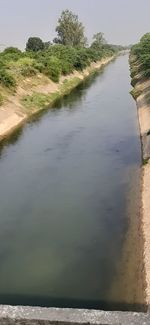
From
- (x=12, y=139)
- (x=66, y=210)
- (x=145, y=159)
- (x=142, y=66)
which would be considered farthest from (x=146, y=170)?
(x=142, y=66)

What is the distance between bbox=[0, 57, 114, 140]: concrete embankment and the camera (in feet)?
128

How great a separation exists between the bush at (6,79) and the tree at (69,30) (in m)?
69.4

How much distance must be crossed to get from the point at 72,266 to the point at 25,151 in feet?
54.3

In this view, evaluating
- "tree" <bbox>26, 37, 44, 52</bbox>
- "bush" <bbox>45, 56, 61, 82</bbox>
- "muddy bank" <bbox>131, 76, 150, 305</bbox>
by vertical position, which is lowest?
"muddy bank" <bbox>131, 76, 150, 305</bbox>

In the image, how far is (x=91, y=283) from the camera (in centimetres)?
1426

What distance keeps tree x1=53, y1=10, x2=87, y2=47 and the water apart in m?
80.6

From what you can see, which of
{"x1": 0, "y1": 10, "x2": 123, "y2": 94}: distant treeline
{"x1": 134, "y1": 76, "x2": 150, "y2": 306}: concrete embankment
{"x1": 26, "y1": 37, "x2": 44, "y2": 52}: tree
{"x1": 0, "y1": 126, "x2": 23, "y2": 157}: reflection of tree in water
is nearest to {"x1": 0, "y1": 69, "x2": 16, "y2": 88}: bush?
{"x1": 0, "y1": 10, "x2": 123, "y2": 94}: distant treeline

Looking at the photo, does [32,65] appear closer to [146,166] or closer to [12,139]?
[12,139]

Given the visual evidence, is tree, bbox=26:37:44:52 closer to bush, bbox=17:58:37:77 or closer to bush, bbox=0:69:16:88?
bush, bbox=17:58:37:77

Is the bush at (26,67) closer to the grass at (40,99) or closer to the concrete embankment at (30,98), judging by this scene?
the concrete embankment at (30,98)

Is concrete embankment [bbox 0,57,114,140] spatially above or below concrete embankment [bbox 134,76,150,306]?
above

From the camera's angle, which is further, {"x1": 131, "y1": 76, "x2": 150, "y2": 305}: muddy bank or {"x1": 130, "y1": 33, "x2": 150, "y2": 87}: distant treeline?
{"x1": 130, "y1": 33, "x2": 150, "y2": 87}: distant treeline

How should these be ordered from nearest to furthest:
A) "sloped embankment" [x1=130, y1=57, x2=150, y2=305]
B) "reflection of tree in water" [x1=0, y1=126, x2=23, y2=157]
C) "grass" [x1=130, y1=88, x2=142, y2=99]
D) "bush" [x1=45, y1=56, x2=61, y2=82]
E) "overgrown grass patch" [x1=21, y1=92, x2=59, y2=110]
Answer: "sloped embankment" [x1=130, y1=57, x2=150, y2=305] → "reflection of tree in water" [x1=0, y1=126, x2=23, y2=157] → "overgrown grass patch" [x1=21, y1=92, x2=59, y2=110] → "grass" [x1=130, y1=88, x2=142, y2=99] → "bush" [x1=45, y1=56, x2=61, y2=82]

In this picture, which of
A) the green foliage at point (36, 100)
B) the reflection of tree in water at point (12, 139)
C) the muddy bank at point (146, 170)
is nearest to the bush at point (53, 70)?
the green foliage at point (36, 100)
